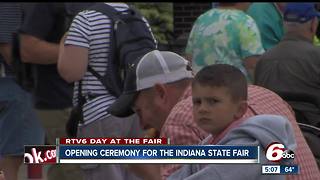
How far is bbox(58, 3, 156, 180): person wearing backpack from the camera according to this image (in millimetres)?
4633

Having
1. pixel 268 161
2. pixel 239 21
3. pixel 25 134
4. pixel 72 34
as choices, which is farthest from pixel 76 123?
pixel 268 161

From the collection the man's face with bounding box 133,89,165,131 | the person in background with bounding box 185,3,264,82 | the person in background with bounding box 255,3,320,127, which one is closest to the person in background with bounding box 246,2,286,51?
the person in background with bounding box 185,3,264,82

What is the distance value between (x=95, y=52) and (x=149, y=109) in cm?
114

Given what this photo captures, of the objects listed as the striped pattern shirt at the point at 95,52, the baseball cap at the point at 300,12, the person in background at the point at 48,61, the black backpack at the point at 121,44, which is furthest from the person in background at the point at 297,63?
the person in background at the point at 48,61

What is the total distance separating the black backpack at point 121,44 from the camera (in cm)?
467

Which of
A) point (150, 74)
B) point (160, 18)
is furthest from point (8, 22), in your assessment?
point (160, 18)

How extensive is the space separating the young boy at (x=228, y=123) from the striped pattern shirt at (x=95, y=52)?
1718 mm

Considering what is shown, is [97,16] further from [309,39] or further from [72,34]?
[309,39]

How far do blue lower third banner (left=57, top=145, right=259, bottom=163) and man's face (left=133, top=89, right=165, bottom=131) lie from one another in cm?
23

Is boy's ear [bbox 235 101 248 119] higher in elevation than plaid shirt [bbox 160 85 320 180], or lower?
higher

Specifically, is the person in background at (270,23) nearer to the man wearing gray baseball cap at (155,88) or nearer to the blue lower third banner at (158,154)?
the man wearing gray baseball cap at (155,88)

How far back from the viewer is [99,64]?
472cm

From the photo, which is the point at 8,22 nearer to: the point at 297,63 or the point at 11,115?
the point at 11,115

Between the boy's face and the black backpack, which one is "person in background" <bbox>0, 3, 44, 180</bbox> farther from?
the boy's face
